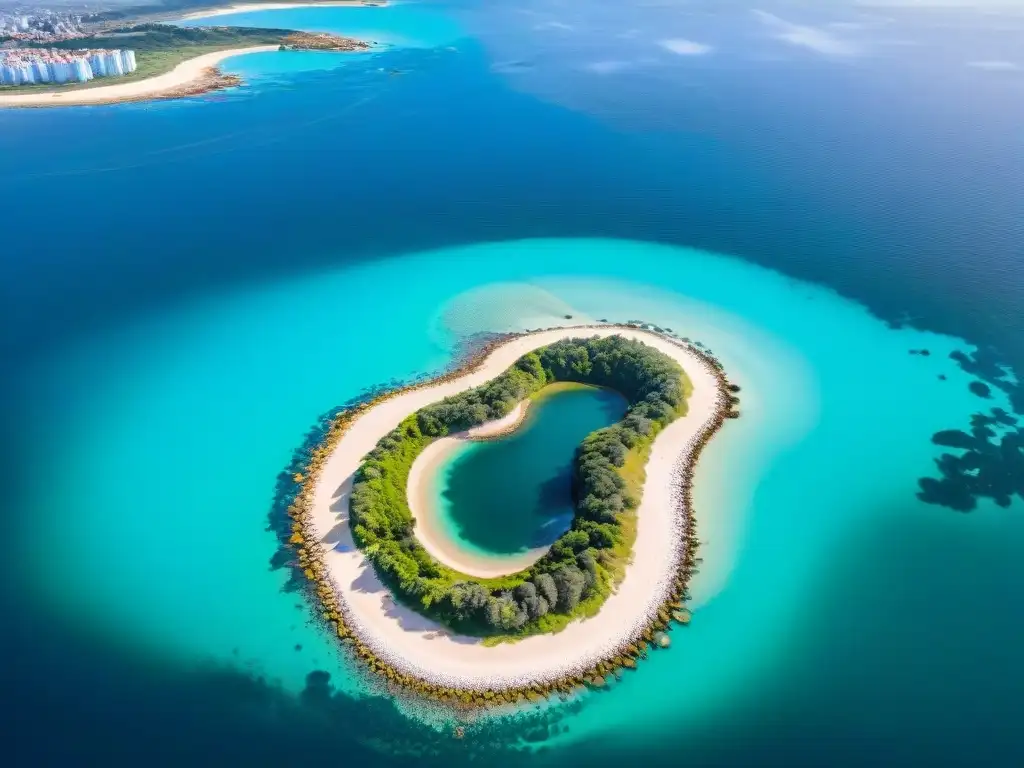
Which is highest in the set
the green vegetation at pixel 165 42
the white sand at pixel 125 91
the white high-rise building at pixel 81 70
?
the green vegetation at pixel 165 42

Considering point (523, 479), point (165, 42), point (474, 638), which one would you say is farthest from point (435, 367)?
point (165, 42)

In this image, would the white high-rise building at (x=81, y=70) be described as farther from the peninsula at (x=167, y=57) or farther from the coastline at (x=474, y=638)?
the coastline at (x=474, y=638)

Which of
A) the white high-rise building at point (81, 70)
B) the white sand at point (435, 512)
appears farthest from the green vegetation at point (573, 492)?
the white high-rise building at point (81, 70)

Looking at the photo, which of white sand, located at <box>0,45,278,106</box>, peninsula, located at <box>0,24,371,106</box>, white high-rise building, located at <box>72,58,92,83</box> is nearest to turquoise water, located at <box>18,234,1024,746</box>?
white sand, located at <box>0,45,278,106</box>

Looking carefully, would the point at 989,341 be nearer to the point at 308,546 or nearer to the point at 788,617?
the point at 788,617

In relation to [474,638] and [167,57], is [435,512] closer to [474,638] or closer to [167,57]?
[474,638]

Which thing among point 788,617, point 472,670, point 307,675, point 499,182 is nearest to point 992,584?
point 788,617

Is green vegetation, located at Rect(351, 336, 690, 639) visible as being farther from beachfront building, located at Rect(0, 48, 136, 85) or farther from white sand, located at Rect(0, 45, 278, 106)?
beachfront building, located at Rect(0, 48, 136, 85)

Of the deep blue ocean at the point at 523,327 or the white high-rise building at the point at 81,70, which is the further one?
the white high-rise building at the point at 81,70
